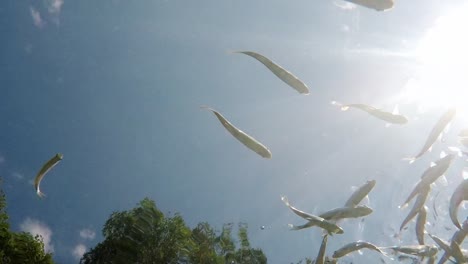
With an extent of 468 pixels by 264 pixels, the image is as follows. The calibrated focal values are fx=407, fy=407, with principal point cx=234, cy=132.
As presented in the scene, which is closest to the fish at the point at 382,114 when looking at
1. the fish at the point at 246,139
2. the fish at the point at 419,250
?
the fish at the point at 246,139

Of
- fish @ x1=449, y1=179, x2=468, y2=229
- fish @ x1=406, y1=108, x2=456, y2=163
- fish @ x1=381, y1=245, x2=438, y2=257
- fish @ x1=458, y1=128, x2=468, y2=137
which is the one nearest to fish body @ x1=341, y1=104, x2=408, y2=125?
fish @ x1=406, y1=108, x2=456, y2=163

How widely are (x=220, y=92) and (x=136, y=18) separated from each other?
1078cm

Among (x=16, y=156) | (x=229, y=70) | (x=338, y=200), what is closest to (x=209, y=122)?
(x=229, y=70)

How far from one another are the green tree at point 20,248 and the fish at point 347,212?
11030 mm

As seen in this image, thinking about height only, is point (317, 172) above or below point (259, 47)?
below

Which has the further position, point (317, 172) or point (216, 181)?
point (216, 181)

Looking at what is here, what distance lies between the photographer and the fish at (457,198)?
4750 mm

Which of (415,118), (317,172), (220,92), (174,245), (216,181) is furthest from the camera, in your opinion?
(216,181)

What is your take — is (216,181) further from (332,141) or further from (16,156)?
(16,156)

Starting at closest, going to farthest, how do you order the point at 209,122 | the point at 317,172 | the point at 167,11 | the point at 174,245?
the point at 174,245, the point at 167,11, the point at 209,122, the point at 317,172

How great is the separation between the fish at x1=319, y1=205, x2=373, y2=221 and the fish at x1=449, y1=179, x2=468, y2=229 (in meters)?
0.93

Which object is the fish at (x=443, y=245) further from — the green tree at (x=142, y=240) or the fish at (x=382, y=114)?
the green tree at (x=142, y=240)

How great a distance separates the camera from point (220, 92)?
41.2m

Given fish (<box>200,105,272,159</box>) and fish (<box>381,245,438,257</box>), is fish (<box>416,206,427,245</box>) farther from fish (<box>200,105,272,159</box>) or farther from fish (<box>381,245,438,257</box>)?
fish (<box>200,105,272,159</box>)
